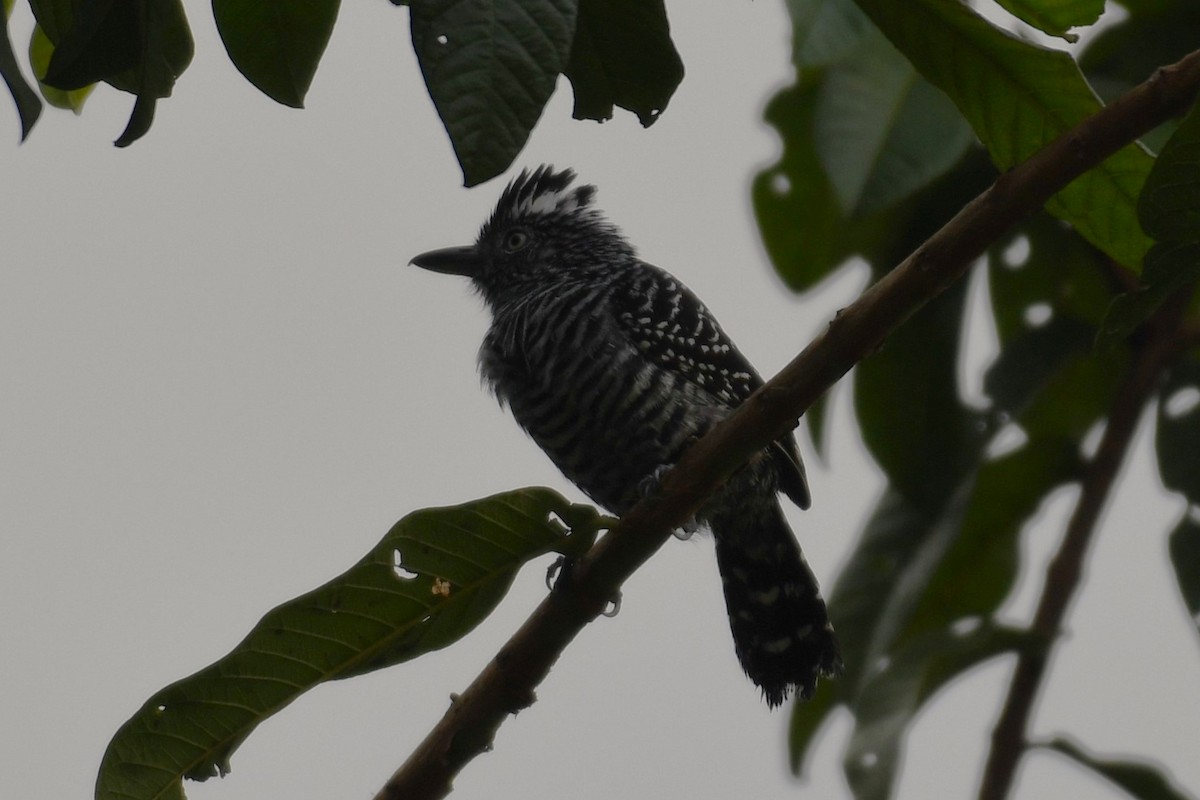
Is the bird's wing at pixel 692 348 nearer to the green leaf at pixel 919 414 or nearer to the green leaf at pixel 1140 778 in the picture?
the green leaf at pixel 919 414

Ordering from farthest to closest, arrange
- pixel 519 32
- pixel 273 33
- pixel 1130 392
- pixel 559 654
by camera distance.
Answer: pixel 1130 392, pixel 559 654, pixel 273 33, pixel 519 32

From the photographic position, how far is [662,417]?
3.73 metres

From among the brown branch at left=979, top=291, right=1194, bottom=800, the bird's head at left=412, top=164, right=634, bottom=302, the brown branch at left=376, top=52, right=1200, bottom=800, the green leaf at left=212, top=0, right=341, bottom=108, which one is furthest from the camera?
the bird's head at left=412, top=164, right=634, bottom=302

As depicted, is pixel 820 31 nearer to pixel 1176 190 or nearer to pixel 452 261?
pixel 1176 190

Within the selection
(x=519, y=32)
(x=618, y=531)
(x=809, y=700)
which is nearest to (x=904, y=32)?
(x=519, y=32)

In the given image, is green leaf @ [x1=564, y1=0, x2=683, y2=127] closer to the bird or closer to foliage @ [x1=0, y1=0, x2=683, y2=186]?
foliage @ [x1=0, y1=0, x2=683, y2=186]

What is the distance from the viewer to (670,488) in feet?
7.04

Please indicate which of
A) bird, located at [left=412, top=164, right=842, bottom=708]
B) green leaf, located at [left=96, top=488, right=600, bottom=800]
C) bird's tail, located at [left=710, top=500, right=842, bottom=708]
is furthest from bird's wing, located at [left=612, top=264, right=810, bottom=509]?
green leaf, located at [left=96, top=488, right=600, bottom=800]

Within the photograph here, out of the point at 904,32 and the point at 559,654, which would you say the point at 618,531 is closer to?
the point at 559,654

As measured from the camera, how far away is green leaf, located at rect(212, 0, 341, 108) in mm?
1761

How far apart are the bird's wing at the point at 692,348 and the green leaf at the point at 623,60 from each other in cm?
174

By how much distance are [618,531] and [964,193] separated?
217 centimetres

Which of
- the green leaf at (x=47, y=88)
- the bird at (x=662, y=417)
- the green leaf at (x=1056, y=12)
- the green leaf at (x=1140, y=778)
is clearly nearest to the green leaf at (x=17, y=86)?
the green leaf at (x=47, y=88)

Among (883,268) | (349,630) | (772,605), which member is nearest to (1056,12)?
(349,630)
